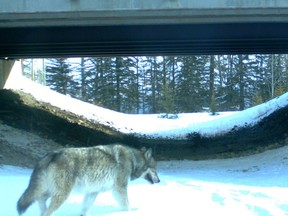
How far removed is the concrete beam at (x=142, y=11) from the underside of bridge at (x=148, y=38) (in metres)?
1.17

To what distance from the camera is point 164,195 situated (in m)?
8.27

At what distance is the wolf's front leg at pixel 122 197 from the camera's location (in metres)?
6.91

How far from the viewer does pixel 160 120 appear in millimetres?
31781

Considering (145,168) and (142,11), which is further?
(142,11)

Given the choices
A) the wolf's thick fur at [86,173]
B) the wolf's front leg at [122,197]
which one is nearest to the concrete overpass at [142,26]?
the wolf's thick fur at [86,173]

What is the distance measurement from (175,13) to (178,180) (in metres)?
5.44

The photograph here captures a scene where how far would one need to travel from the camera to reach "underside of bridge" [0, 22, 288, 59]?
16688mm

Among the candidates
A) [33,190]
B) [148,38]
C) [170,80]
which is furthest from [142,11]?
[170,80]

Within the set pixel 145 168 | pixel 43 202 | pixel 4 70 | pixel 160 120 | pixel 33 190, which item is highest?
pixel 4 70

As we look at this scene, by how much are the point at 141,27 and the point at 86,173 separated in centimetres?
1074

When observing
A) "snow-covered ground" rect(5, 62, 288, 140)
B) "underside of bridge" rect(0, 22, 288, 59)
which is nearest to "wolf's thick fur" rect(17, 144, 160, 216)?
"underside of bridge" rect(0, 22, 288, 59)

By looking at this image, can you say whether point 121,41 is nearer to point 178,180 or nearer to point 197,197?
point 178,180

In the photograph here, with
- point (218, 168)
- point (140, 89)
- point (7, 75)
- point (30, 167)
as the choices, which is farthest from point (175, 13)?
point (140, 89)

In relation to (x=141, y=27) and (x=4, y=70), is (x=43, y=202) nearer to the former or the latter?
(x=141, y=27)
